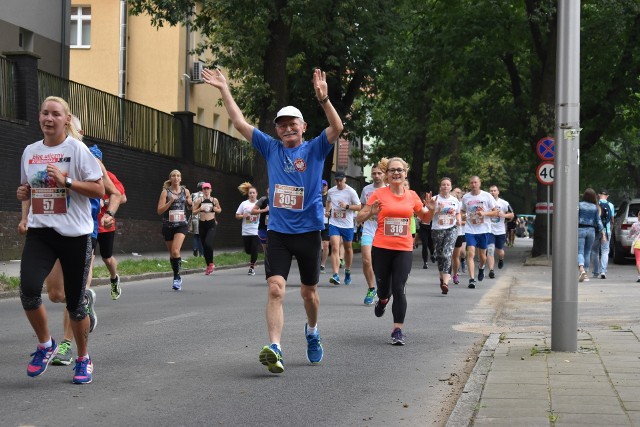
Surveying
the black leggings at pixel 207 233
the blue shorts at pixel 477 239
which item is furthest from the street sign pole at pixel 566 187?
the black leggings at pixel 207 233

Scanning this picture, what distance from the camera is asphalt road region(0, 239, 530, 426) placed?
6711 millimetres

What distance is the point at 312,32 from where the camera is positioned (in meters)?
31.0

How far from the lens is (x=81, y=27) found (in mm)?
41469

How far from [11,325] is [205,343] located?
2.49 metres

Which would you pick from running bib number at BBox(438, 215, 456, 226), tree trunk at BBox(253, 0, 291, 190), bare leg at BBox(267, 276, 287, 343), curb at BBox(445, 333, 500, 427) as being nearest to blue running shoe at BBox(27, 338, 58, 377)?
bare leg at BBox(267, 276, 287, 343)

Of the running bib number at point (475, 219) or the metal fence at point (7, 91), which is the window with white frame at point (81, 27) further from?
the running bib number at point (475, 219)

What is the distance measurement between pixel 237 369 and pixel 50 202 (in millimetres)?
2012

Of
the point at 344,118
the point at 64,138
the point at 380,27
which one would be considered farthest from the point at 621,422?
the point at 344,118

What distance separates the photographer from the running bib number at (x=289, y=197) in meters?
8.55

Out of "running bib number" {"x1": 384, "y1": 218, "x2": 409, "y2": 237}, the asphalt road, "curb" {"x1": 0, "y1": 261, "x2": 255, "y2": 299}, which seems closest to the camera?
the asphalt road

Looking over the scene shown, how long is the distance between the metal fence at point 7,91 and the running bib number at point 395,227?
13759mm

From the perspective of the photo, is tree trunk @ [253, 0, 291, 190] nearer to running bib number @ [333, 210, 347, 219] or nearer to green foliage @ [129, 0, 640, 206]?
green foliage @ [129, 0, 640, 206]

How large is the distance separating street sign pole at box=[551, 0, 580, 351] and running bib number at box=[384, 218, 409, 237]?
210 centimetres

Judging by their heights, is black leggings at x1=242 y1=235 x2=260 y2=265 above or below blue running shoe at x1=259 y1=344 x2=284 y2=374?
above
